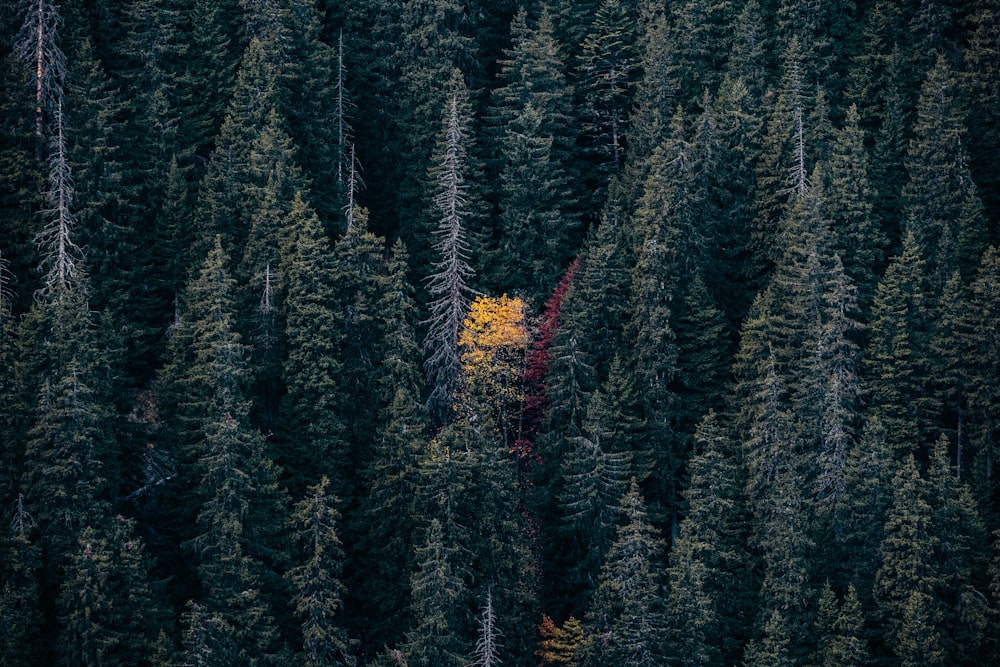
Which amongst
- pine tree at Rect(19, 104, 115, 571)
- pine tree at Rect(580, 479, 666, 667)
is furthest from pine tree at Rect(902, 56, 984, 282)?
pine tree at Rect(19, 104, 115, 571)

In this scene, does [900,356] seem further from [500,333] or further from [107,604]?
[107,604]

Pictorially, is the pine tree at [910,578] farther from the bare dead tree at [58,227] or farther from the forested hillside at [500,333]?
the bare dead tree at [58,227]

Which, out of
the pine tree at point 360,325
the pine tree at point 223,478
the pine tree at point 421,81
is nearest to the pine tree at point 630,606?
the pine tree at point 360,325

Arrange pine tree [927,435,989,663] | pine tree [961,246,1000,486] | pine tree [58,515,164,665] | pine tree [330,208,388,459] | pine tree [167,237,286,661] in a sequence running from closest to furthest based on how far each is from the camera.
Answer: pine tree [58,515,164,665]
pine tree [167,237,286,661]
pine tree [927,435,989,663]
pine tree [961,246,1000,486]
pine tree [330,208,388,459]

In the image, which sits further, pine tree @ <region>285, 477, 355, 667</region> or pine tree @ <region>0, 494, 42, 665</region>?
pine tree @ <region>285, 477, 355, 667</region>

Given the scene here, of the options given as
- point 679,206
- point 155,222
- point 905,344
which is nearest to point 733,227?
point 679,206

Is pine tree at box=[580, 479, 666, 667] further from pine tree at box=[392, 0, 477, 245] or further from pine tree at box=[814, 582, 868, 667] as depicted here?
pine tree at box=[392, 0, 477, 245]

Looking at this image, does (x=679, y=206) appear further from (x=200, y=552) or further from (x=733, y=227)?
(x=200, y=552)

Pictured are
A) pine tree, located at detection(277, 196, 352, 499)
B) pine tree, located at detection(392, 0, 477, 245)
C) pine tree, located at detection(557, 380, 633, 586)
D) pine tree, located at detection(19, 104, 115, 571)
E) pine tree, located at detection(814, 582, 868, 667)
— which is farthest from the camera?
pine tree, located at detection(392, 0, 477, 245)
